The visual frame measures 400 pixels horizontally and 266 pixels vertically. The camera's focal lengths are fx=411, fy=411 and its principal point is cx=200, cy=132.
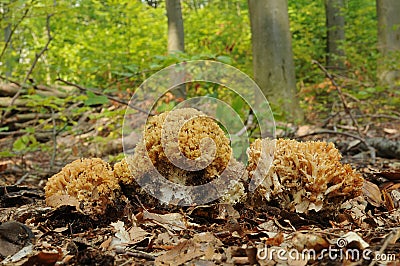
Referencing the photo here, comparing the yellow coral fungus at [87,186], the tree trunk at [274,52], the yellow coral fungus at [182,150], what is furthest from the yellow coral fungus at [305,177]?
the tree trunk at [274,52]

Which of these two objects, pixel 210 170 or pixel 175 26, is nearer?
pixel 210 170

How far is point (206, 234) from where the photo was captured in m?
2.31

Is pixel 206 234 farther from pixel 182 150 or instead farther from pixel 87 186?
pixel 87 186

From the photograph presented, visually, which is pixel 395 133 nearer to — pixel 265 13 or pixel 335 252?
pixel 265 13

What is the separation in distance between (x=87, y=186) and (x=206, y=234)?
95cm

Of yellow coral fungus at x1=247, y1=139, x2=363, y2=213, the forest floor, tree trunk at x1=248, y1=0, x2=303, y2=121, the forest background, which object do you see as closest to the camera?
the forest floor

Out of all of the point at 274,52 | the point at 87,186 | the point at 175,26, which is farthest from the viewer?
the point at 175,26

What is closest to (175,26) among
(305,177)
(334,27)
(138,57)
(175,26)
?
(175,26)

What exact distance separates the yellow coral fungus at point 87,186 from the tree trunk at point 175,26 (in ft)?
22.0

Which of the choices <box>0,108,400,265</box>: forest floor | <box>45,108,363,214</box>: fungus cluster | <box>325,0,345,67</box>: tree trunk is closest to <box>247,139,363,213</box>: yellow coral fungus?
<box>45,108,363,214</box>: fungus cluster

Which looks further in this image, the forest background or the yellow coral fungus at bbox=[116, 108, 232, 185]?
the forest background

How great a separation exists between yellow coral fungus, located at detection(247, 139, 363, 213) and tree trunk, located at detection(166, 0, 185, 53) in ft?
22.5

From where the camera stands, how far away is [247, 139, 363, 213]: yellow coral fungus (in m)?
2.65

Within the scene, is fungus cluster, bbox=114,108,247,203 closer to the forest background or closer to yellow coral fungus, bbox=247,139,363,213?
yellow coral fungus, bbox=247,139,363,213
